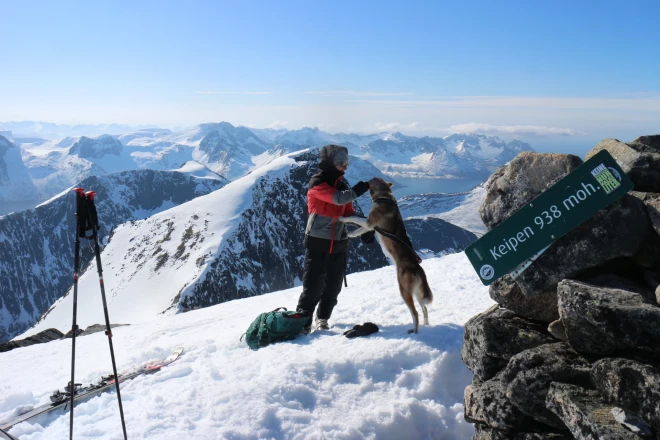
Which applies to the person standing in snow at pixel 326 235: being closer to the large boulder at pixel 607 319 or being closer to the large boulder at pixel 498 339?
the large boulder at pixel 498 339

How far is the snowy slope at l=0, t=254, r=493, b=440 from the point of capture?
5969 mm

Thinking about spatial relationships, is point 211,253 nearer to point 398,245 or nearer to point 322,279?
point 322,279

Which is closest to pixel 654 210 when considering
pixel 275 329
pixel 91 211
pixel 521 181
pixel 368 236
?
pixel 521 181

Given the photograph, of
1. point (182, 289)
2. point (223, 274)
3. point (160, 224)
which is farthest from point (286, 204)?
point (182, 289)

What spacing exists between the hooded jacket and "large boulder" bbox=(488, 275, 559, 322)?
3.53 metres

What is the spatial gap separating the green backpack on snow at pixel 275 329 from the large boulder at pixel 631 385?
5913 millimetres

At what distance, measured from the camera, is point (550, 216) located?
4.79m

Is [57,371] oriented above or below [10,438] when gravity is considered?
below

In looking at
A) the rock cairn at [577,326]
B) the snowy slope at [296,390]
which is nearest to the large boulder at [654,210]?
the rock cairn at [577,326]

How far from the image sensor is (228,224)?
12750cm

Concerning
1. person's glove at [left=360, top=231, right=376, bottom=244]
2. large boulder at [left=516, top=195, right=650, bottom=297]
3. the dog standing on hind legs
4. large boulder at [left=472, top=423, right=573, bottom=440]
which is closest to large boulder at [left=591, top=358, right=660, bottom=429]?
large boulder at [left=472, top=423, right=573, bottom=440]

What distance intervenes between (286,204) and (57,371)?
145 m

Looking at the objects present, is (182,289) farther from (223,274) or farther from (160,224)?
(160,224)

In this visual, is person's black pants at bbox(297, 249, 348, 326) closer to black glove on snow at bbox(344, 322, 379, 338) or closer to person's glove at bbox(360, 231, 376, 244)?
person's glove at bbox(360, 231, 376, 244)
